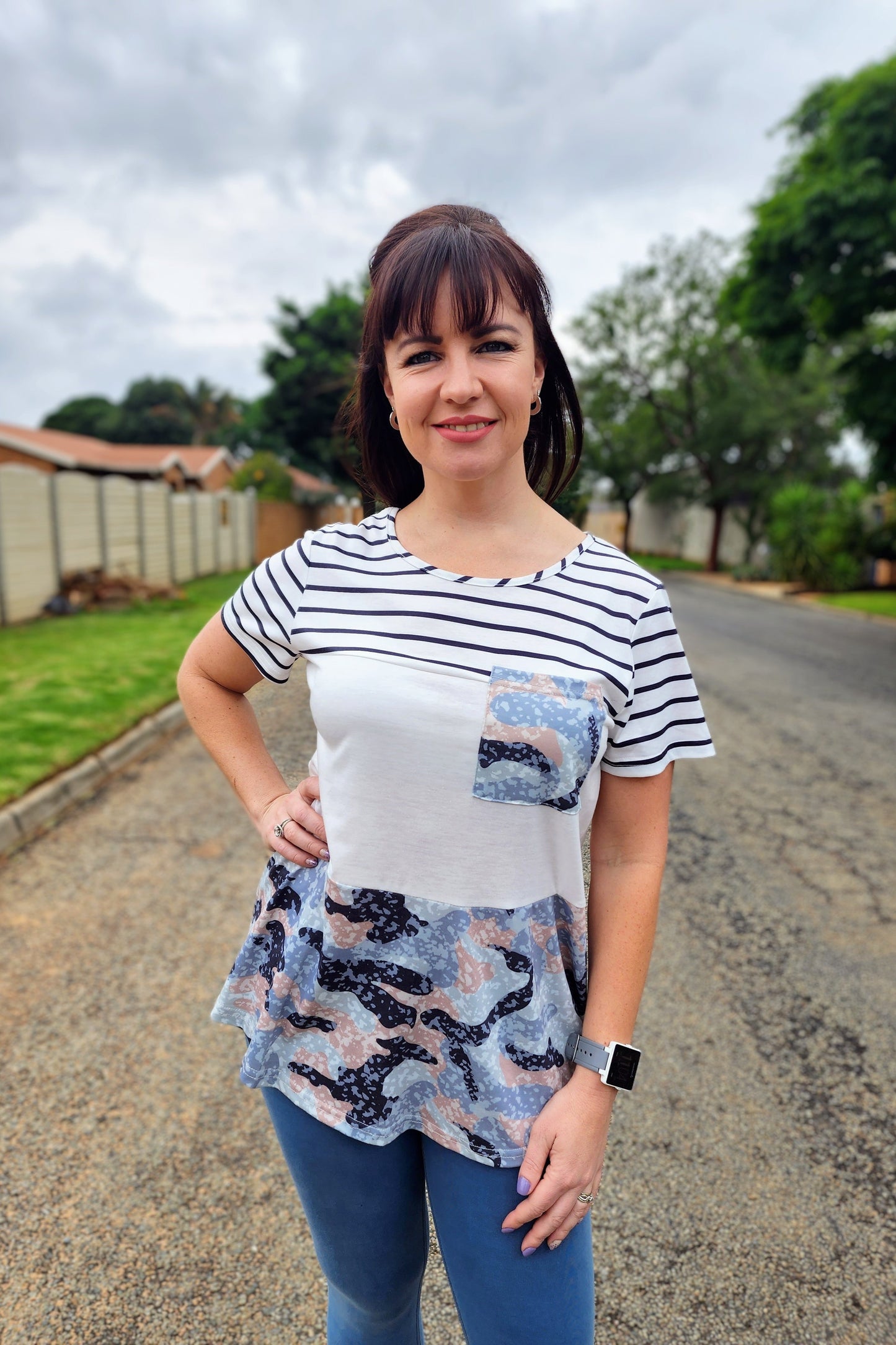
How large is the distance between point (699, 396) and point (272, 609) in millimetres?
31696

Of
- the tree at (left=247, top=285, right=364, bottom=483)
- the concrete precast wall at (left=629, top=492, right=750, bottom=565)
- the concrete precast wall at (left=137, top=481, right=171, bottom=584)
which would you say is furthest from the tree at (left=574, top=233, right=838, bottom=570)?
the concrete precast wall at (left=137, top=481, right=171, bottom=584)

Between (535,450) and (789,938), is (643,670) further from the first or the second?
(789,938)

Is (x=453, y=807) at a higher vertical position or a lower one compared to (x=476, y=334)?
lower

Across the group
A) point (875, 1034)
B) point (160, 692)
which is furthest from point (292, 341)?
point (875, 1034)

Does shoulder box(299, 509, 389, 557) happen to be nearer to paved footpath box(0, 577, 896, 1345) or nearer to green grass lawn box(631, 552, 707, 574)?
paved footpath box(0, 577, 896, 1345)

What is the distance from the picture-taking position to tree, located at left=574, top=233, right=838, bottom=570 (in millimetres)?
28719

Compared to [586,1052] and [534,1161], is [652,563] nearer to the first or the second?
[586,1052]

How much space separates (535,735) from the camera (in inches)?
41.6

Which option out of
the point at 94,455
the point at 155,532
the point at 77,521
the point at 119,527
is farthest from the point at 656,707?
the point at 94,455

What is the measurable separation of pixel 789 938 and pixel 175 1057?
2.49 meters

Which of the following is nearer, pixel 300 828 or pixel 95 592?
pixel 300 828

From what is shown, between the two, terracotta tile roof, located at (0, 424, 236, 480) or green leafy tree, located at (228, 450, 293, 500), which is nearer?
green leafy tree, located at (228, 450, 293, 500)

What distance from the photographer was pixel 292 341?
2514 cm

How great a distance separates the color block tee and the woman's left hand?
23 mm
